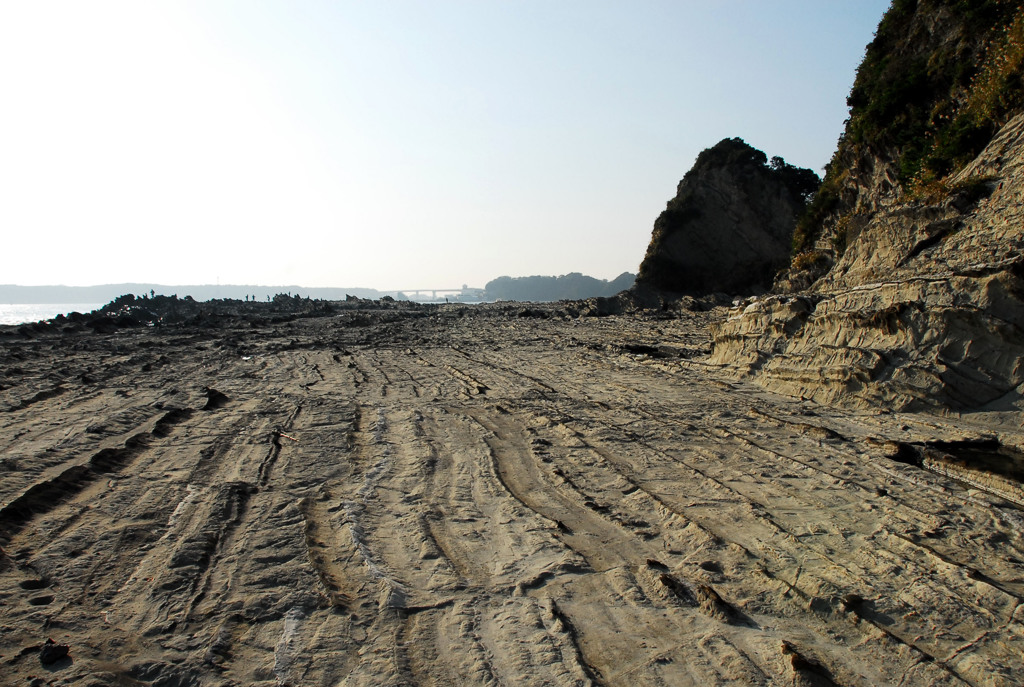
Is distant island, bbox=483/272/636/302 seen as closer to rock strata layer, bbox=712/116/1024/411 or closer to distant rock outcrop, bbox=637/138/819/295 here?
distant rock outcrop, bbox=637/138/819/295

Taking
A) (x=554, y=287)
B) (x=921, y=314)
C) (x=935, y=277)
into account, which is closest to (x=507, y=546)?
(x=921, y=314)

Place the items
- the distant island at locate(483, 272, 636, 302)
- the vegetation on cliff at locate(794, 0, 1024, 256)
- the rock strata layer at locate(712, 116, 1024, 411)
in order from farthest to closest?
1. the distant island at locate(483, 272, 636, 302)
2. the vegetation on cliff at locate(794, 0, 1024, 256)
3. the rock strata layer at locate(712, 116, 1024, 411)

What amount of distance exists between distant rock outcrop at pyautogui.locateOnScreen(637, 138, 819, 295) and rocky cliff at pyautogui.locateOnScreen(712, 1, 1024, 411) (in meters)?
21.6

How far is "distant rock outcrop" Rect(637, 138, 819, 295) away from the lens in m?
37.3

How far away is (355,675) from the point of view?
110 inches

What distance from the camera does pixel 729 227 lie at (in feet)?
126

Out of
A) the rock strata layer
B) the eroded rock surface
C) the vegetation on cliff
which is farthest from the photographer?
the vegetation on cliff

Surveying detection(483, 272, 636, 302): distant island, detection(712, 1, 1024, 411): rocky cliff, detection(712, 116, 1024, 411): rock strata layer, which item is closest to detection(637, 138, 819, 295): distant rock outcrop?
detection(712, 1, 1024, 411): rocky cliff

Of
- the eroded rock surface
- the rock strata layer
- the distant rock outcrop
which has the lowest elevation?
the eroded rock surface

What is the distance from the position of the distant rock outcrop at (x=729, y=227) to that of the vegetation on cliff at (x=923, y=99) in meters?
16.4

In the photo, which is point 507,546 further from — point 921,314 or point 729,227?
point 729,227

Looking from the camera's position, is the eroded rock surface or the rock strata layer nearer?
the eroded rock surface

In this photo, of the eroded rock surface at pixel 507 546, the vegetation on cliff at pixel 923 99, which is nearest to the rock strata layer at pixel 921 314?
the eroded rock surface at pixel 507 546

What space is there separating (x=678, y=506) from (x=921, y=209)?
21.8 feet
